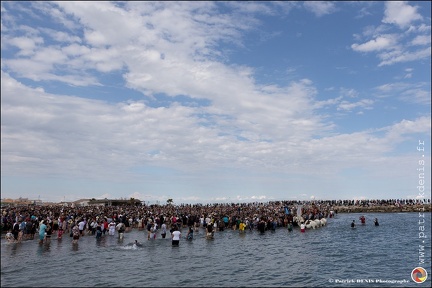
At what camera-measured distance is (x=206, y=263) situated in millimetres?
23484

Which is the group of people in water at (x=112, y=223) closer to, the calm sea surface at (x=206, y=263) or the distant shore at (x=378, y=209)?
the calm sea surface at (x=206, y=263)

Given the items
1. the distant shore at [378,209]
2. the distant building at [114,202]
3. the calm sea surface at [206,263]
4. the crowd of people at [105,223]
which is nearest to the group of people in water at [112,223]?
the crowd of people at [105,223]

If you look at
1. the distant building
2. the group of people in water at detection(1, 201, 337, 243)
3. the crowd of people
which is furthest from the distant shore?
the distant building

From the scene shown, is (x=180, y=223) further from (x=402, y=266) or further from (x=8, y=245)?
(x=402, y=266)

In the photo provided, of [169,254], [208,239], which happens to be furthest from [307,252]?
[169,254]

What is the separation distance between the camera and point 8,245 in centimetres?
2477

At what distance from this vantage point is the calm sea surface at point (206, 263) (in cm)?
1856

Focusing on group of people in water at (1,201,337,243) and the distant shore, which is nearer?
group of people in water at (1,201,337,243)

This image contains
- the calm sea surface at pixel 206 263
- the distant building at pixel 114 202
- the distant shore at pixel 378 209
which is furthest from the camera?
the distant shore at pixel 378 209

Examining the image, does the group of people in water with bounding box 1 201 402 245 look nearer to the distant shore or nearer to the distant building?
the distant building

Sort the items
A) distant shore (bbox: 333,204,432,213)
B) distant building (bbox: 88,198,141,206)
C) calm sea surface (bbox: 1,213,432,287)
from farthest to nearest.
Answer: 1. distant shore (bbox: 333,204,432,213)
2. distant building (bbox: 88,198,141,206)
3. calm sea surface (bbox: 1,213,432,287)

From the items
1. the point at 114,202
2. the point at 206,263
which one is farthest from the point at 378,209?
the point at 206,263

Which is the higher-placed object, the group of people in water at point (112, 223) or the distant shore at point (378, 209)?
the group of people in water at point (112, 223)

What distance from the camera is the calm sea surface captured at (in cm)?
1856
